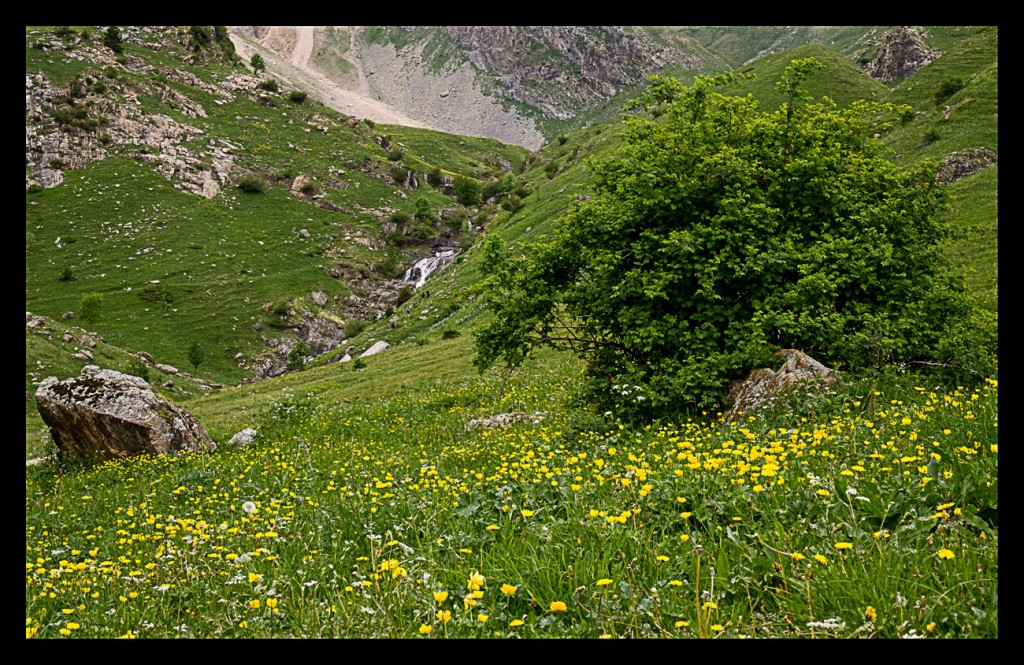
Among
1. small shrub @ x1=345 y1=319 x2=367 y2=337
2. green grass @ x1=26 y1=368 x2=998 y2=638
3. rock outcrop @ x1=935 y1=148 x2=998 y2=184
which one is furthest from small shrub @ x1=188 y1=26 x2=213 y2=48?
green grass @ x1=26 y1=368 x2=998 y2=638

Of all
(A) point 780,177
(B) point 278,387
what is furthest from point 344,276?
(A) point 780,177

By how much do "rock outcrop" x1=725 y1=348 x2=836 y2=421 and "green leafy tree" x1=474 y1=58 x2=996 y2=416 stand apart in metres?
0.50

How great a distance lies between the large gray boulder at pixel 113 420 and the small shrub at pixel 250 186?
316 ft

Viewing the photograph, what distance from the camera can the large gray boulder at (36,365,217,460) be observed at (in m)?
19.3

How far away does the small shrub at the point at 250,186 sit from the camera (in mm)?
107875

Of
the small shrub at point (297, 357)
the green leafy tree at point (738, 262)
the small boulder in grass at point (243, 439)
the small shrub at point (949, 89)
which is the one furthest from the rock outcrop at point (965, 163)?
the small shrub at point (297, 357)

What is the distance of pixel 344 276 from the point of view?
91812mm

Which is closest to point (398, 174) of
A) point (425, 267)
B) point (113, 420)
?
point (425, 267)

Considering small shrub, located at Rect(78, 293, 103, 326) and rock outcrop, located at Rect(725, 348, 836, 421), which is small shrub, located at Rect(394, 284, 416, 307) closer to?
small shrub, located at Rect(78, 293, 103, 326)

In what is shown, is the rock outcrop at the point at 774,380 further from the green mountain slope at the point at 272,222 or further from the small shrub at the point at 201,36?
the small shrub at the point at 201,36

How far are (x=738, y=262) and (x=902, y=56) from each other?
448 feet

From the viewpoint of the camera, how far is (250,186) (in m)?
108

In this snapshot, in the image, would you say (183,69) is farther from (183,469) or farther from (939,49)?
(939,49)
